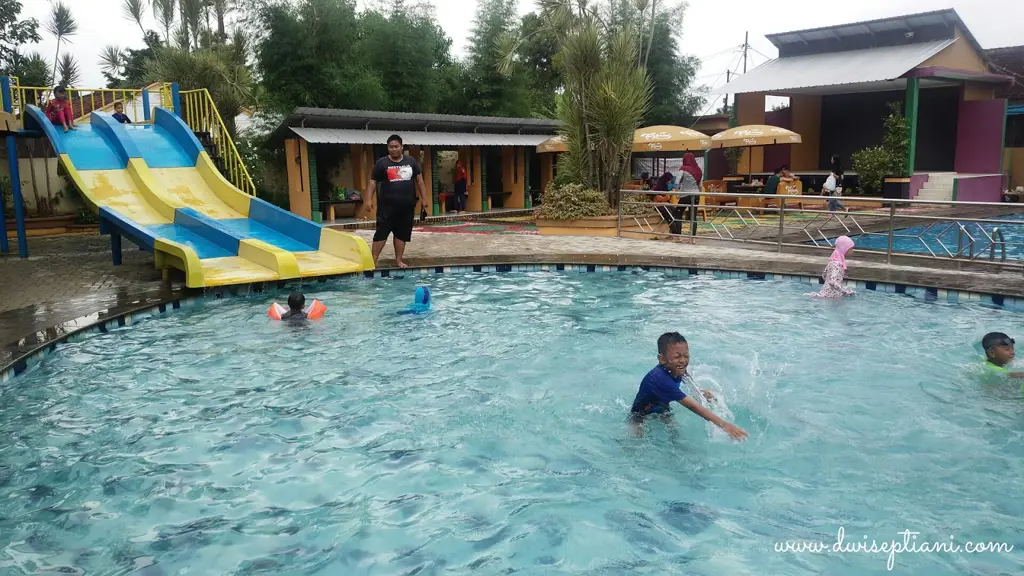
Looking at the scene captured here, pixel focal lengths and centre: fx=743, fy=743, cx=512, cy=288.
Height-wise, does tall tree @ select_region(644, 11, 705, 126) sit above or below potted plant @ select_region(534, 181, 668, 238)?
above

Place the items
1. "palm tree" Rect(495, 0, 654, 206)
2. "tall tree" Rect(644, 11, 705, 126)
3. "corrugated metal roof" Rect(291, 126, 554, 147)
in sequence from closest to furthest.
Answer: "palm tree" Rect(495, 0, 654, 206)
"corrugated metal roof" Rect(291, 126, 554, 147)
"tall tree" Rect(644, 11, 705, 126)

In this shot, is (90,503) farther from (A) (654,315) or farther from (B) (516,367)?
(A) (654,315)

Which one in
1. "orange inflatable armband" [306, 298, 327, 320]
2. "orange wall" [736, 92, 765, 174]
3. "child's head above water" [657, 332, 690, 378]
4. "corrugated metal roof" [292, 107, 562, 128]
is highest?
"orange wall" [736, 92, 765, 174]

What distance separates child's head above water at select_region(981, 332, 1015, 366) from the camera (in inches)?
196

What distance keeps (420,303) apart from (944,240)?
26.8 ft

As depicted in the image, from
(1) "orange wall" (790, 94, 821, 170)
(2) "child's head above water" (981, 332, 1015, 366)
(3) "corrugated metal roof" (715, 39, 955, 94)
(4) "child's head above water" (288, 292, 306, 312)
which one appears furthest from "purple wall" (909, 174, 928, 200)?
(4) "child's head above water" (288, 292, 306, 312)

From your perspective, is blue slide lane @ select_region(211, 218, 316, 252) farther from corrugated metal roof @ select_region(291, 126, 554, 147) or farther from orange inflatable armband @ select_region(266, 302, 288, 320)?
corrugated metal roof @ select_region(291, 126, 554, 147)

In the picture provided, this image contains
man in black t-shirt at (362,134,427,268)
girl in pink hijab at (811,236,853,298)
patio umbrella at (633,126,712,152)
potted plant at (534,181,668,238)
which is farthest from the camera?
patio umbrella at (633,126,712,152)

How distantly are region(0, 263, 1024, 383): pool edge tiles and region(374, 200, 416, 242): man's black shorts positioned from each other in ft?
1.54

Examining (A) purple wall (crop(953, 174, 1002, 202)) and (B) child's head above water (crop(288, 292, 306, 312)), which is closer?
(B) child's head above water (crop(288, 292, 306, 312))

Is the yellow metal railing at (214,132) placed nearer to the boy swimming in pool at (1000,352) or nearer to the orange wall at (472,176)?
the orange wall at (472,176)

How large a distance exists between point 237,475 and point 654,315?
469 centimetres

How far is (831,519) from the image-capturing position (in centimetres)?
357

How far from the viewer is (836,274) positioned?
26.0ft
